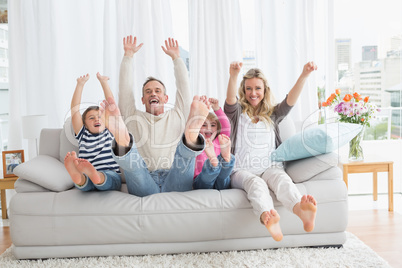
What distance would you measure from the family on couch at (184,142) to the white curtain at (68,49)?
0.82 metres

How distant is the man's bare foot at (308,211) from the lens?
2.11 metres

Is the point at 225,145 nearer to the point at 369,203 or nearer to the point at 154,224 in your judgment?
the point at 154,224

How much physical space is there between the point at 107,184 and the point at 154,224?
14.9 inches

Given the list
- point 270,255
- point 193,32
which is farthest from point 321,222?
point 193,32

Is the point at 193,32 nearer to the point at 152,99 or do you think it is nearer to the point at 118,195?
the point at 152,99

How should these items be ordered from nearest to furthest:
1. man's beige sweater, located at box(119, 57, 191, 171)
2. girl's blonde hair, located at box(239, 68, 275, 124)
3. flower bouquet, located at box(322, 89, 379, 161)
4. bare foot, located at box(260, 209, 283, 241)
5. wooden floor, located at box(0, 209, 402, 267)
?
bare foot, located at box(260, 209, 283, 241), wooden floor, located at box(0, 209, 402, 267), man's beige sweater, located at box(119, 57, 191, 171), girl's blonde hair, located at box(239, 68, 275, 124), flower bouquet, located at box(322, 89, 379, 161)

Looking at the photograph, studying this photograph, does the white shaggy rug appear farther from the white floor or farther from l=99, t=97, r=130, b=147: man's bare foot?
the white floor

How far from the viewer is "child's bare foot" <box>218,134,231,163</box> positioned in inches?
89.9

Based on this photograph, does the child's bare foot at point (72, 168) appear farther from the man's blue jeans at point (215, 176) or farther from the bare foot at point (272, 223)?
the bare foot at point (272, 223)

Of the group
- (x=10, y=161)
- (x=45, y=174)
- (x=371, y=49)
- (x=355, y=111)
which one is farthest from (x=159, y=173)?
(x=371, y=49)

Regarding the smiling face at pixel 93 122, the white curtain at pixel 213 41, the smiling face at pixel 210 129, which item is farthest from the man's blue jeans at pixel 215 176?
the white curtain at pixel 213 41

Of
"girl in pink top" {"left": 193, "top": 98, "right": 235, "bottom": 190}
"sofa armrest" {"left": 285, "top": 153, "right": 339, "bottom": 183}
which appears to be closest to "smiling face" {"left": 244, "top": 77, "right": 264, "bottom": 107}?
"girl in pink top" {"left": 193, "top": 98, "right": 235, "bottom": 190}

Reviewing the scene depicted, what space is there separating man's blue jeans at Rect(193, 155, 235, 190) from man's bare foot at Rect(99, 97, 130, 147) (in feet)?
1.63

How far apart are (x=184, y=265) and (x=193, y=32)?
221 cm
